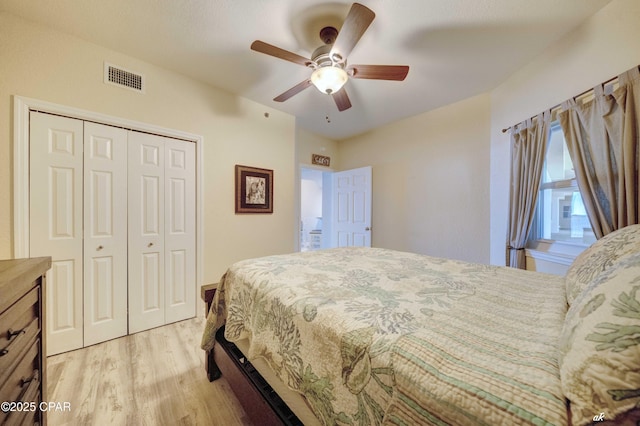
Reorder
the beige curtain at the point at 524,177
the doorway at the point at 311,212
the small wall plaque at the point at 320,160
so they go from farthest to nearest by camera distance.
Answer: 1. the doorway at the point at 311,212
2. the small wall plaque at the point at 320,160
3. the beige curtain at the point at 524,177

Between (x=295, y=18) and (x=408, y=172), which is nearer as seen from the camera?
(x=295, y=18)

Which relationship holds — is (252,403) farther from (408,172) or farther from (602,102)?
(408,172)

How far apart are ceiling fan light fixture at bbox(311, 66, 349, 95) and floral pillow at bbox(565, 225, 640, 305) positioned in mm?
1716

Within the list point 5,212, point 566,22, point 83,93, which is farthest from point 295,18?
point 5,212

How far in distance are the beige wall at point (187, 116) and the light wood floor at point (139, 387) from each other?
0.87m

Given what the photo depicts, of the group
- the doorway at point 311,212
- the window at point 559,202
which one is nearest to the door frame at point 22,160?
the window at point 559,202

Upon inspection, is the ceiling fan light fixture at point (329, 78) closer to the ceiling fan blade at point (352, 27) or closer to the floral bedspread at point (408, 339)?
the ceiling fan blade at point (352, 27)

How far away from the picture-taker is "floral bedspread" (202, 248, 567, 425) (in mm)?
488

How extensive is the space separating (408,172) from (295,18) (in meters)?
2.44

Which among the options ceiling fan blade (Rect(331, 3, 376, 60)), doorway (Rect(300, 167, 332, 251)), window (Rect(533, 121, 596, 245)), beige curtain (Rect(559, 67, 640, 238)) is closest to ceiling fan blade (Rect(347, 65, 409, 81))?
ceiling fan blade (Rect(331, 3, 376, 60))

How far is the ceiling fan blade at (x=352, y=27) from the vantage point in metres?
1.33

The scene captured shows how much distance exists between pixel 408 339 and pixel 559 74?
8.36ft

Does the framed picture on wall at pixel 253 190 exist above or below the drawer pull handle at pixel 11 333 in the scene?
above

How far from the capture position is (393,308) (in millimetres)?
876
